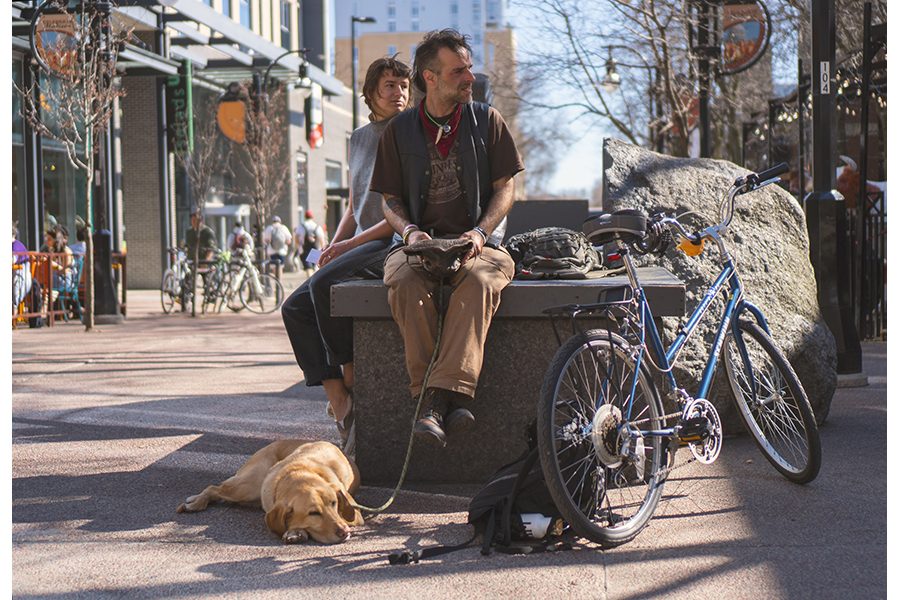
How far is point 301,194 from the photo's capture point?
160ft

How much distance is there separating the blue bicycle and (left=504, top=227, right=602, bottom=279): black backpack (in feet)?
1.08

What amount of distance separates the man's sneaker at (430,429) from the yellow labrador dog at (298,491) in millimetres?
411

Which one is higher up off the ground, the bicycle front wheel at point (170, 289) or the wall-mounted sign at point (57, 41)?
the wall-mounted sign at point (57, 41)

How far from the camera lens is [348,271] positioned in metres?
6.00

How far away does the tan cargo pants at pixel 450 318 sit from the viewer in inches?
201

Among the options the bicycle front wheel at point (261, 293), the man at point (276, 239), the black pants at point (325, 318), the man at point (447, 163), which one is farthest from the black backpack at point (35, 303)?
the man at point (447, 163)

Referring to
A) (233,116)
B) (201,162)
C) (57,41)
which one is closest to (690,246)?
(57,41)

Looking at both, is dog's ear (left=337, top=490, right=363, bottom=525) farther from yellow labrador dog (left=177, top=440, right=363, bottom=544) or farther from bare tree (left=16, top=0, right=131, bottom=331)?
bare tree (left=16, top=0, right=131, bottom=331)

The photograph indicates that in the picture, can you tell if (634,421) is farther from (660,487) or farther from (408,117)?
(408,117)

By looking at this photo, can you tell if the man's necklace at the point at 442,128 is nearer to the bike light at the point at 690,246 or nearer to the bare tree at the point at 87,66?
the bike light at the point at 690,246

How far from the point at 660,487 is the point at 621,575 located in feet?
2.35

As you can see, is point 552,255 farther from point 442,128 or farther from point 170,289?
point 170,289

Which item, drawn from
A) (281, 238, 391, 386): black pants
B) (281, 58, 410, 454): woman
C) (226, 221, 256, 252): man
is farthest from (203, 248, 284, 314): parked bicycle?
(281, 238, 391, 386): black pants

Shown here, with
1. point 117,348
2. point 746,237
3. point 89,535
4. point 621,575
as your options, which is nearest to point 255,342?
point 117,348
